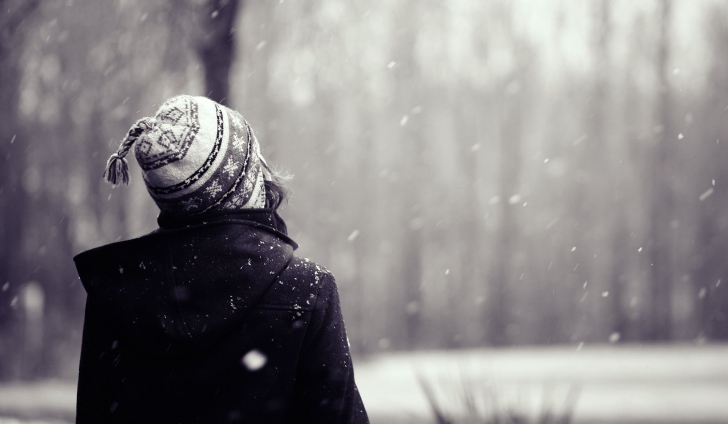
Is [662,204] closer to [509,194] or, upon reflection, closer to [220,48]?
[509,194]

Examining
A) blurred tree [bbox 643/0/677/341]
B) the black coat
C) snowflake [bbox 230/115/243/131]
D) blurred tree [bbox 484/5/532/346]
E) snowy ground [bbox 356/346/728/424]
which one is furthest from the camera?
blurred tree [bbox 484/5/532/346]

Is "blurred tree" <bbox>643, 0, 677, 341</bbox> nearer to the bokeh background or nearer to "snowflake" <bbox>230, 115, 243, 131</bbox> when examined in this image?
the bokeh background

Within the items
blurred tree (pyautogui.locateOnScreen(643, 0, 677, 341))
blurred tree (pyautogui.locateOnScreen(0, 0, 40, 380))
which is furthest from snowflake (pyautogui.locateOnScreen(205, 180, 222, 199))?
blurred tree (pyautogui.locateOnScreen(643, 0, 677, 341))

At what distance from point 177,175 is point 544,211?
23.7 meters

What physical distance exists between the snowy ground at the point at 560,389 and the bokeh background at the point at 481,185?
4.65 metres

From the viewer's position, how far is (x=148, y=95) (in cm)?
1002

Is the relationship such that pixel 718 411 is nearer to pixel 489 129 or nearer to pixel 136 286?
pixel 136 286

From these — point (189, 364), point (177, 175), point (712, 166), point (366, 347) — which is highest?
point (177, 175)

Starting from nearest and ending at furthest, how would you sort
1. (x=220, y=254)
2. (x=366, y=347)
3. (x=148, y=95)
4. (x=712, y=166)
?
(x=220, y=254) < (x=148, y=95) < (x=366, y=347) < (x=712, y=166)

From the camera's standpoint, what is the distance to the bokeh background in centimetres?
1539

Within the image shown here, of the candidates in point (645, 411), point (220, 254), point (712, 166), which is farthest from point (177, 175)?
point (712, 166)

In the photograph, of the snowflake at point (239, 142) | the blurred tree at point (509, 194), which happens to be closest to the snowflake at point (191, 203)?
the snowflake at point (239, 142)

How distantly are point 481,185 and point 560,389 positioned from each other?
49.4ft

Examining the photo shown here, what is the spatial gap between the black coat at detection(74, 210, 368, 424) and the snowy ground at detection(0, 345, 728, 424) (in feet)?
7.92
